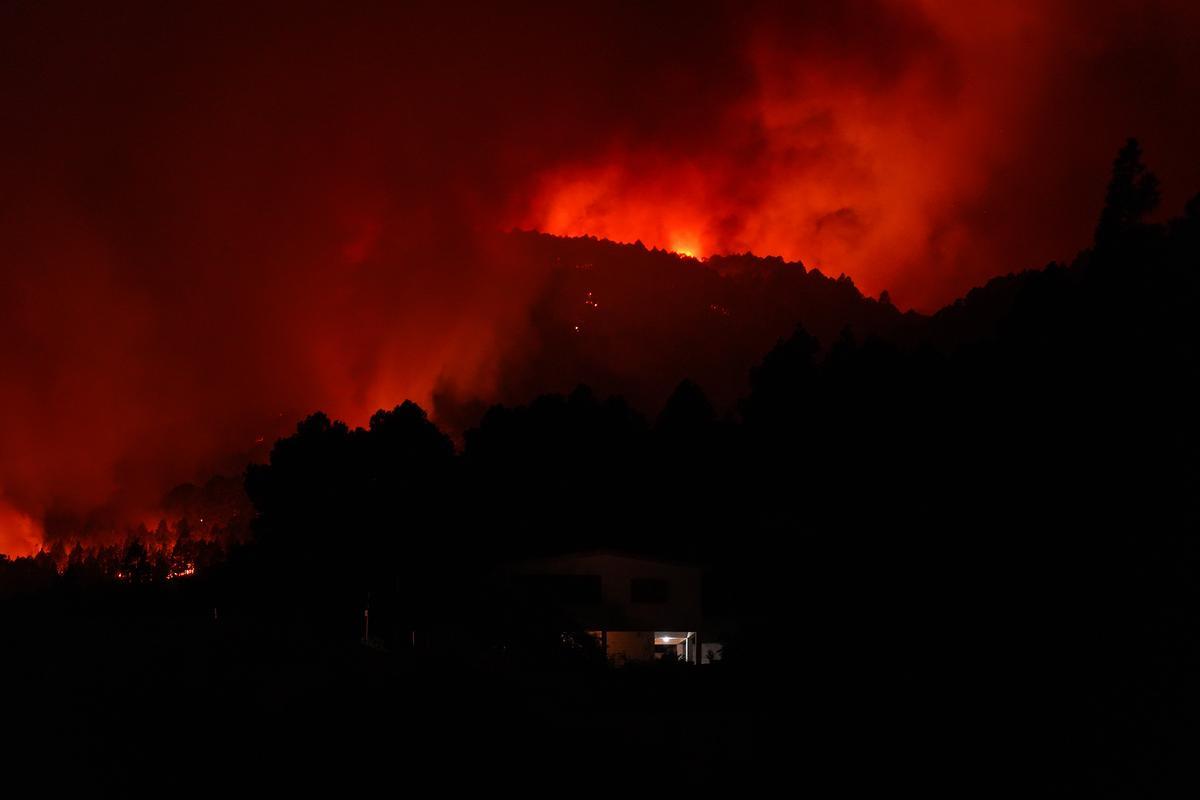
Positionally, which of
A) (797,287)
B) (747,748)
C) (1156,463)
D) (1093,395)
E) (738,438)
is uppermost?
(797,287)

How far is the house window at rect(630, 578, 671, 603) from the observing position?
145 ft

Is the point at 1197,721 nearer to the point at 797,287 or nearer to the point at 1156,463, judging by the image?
the point at 1156,463

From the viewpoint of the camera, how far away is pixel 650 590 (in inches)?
1741

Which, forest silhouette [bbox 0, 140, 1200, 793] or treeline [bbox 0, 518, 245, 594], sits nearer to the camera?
forest silhouette [bbox 0, 140, 1200, 793]

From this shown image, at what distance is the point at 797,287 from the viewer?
4732 inches

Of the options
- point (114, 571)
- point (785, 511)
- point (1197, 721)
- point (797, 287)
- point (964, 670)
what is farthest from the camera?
point (797, 287)

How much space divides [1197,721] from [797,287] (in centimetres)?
10594

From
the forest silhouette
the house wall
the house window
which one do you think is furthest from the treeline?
the house window

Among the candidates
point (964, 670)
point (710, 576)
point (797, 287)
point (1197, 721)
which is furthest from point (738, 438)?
point (797, 287)

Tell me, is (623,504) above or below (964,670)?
above

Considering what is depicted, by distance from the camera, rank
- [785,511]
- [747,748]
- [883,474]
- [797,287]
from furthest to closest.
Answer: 1. [797,287]
2. [785,511]
3. [883,474]
4. [747,748]

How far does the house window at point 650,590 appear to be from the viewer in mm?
44062

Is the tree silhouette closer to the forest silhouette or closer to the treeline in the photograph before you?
A: the forest silhouette

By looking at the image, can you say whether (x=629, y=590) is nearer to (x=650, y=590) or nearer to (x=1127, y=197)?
(x=650, y=590)
